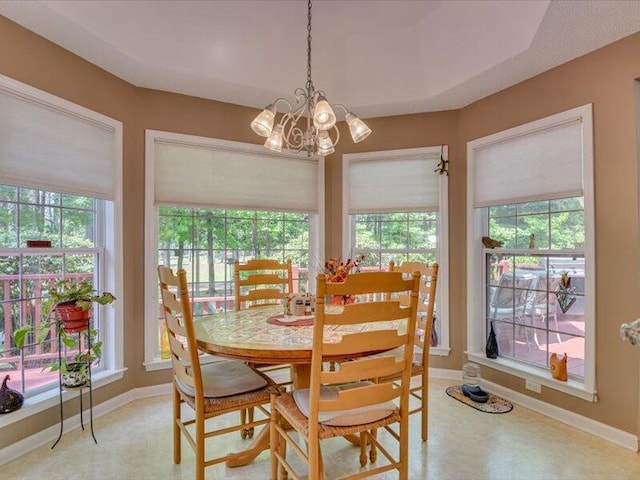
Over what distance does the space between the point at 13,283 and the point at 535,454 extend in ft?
11.0

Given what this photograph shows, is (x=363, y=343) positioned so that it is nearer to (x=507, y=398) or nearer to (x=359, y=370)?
(x=359, y=370)

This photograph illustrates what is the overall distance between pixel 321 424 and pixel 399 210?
2.36 metres

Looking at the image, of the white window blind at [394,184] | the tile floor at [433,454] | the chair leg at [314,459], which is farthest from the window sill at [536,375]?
the chair leg at [314,459]

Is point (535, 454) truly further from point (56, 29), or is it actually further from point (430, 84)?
point (56, 29)

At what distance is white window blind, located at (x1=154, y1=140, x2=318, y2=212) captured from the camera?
3049mm

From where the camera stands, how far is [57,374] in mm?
2527

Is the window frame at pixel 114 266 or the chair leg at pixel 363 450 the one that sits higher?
the window frame at pixel 114 266

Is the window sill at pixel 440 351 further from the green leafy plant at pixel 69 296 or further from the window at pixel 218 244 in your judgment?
the green leafy plant at pixel 69 296

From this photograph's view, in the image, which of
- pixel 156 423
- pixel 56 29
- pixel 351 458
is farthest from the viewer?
pixel 156 423

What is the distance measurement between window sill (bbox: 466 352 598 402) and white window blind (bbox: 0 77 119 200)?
132 inches

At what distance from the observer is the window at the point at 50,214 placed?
2.18 metres

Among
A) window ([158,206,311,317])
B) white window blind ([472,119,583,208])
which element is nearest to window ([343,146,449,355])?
white window blind ([472,119,583,208])

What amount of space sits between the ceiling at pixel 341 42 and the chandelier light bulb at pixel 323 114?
120cm

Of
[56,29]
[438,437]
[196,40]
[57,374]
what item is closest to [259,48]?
[196,40]
